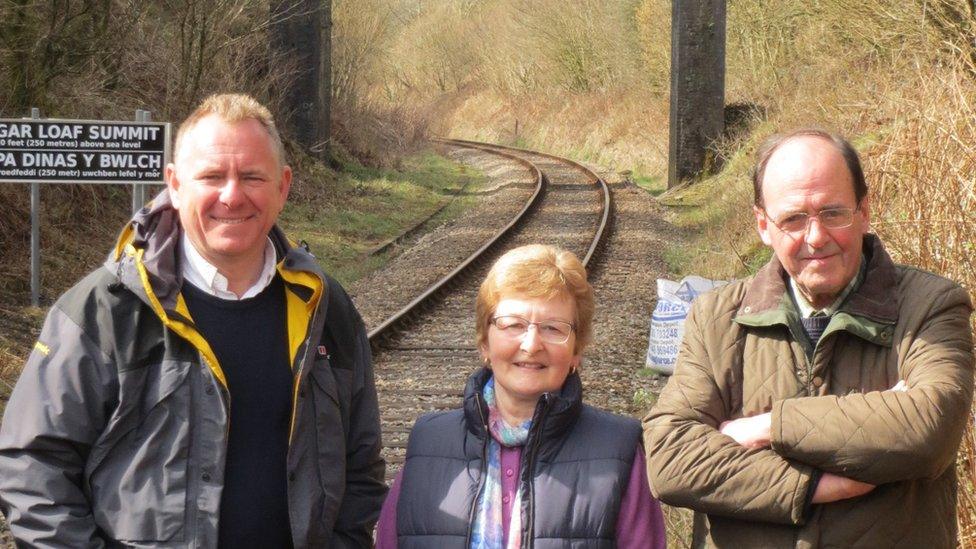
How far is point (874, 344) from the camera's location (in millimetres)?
2730

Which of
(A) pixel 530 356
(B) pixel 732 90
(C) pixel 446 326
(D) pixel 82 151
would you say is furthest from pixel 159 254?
(B) pixel 732 90

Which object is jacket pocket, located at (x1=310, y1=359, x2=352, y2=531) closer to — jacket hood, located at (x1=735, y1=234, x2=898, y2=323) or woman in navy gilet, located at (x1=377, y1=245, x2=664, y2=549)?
woman in navy gilet, located at (x1=377, y1=245, x2=664, y2=549)

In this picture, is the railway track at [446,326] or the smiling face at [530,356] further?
the railway track at [446,326]

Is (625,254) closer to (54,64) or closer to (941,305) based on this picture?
(54,64)

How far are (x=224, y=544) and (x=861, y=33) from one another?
14.1 m

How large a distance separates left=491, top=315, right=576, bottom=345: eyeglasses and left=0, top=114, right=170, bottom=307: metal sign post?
670cm

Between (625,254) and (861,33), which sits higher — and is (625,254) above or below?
below

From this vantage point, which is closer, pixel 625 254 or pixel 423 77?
pixel 625 254

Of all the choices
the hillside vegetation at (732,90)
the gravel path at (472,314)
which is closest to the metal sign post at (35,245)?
the gravel path at (472,314)

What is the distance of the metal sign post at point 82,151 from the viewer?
913cm

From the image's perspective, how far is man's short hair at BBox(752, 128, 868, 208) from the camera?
2.80 metres

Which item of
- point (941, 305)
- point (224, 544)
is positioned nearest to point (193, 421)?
point (224, 544)

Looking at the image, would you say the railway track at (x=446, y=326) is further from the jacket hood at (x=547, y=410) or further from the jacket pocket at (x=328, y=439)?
the jacket hood at (x=547, y=410)

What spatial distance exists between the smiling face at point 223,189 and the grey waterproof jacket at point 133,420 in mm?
85
